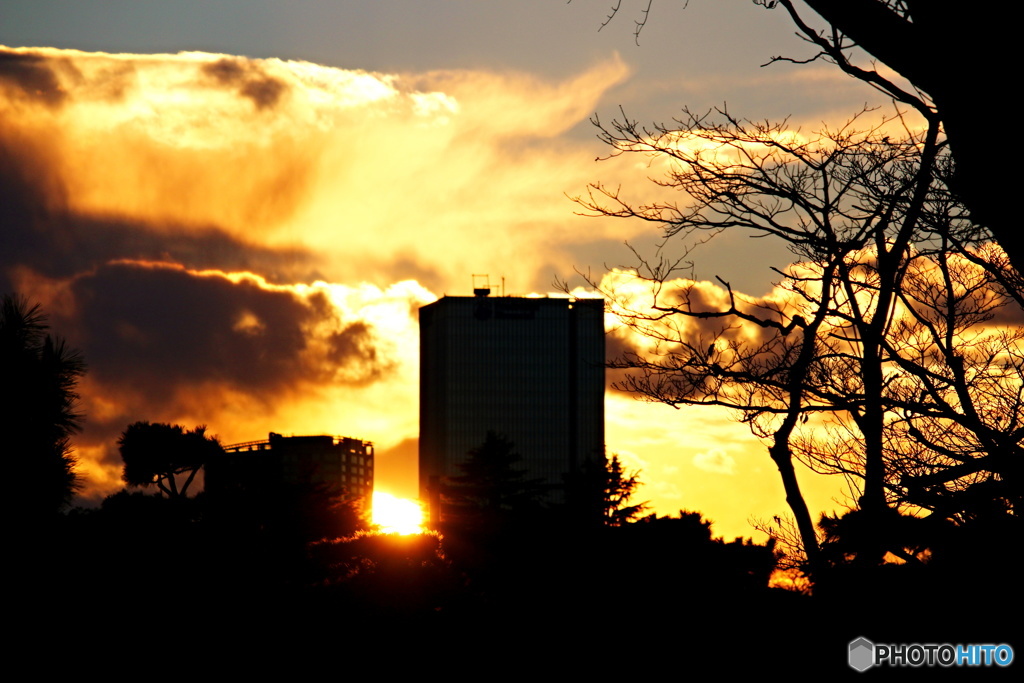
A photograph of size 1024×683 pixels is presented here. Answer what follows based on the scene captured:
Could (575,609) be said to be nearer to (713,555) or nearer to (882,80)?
(882,80)

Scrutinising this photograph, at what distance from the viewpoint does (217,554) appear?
20297 millimetres

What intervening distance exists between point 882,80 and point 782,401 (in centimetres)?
400

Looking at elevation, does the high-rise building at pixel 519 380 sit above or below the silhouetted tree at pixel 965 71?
above

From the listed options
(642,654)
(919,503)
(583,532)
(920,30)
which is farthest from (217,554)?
(583,532)

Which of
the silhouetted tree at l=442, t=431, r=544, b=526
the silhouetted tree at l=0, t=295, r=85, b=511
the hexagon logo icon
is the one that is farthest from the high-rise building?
the silhouetted tree at l=0, t=295, r=85, b=511

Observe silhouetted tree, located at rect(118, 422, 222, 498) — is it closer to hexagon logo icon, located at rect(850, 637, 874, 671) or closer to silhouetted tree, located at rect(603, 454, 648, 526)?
silhouetted tree, located at rect(603, 454, 648, 526)

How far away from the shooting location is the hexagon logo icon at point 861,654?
10570 millimetres

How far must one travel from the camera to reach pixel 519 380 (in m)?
184

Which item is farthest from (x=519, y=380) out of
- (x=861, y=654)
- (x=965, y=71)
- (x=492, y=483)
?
(x=965, y=71)

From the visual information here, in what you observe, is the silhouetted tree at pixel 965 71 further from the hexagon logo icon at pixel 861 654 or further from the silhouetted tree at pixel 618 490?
the silhouetted tree at pixel 618 490

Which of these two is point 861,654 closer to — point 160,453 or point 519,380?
point 160,453

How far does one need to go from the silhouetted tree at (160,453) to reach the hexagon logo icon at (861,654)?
6918cm

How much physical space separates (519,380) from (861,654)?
567 feet

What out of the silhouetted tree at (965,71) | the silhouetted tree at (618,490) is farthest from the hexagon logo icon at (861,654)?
the silhouetted tree at (618,490)
